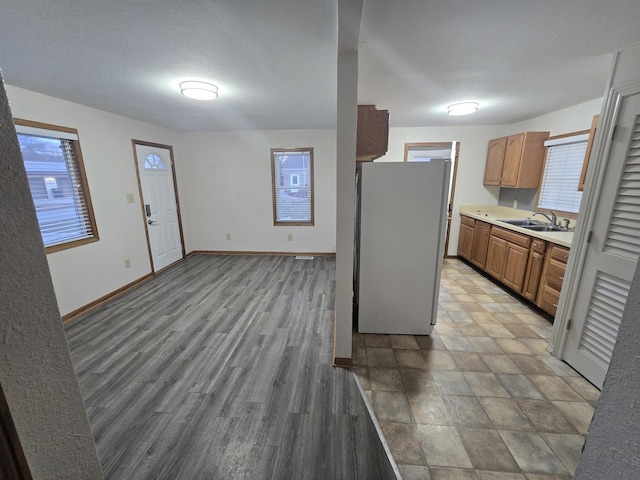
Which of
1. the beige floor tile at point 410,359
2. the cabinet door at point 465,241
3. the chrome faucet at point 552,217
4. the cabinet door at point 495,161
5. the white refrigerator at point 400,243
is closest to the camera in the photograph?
the beige floor tile at point 410,359

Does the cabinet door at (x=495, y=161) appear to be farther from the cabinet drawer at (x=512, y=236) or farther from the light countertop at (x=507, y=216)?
the cabinet drawer at (x=512, y=236)

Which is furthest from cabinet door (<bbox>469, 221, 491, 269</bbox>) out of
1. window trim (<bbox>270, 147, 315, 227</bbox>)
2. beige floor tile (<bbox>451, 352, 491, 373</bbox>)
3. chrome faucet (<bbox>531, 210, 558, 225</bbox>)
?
window trim (<bbox>270, 147, 315, 227</bbox>)

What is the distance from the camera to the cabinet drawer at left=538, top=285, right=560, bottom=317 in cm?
264

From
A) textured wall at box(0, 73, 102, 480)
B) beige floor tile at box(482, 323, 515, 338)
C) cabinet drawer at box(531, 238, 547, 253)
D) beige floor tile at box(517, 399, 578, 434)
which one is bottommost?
beige floor tile at box(517, 399, 578, 434)

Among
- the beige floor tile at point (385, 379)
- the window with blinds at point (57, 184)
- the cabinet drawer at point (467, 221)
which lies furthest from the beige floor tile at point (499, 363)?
the window with blinds at point (57, 184)

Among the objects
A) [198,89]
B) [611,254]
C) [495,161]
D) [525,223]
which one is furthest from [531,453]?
[495,161]

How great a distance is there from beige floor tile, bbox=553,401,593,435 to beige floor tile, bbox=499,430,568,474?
0.99 feet

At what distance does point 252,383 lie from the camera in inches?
76.7

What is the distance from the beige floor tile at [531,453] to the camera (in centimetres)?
136

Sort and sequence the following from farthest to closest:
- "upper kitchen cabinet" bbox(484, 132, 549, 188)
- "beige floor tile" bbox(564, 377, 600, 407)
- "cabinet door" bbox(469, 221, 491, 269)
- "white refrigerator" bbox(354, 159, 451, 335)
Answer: "cabinet door" bbox(469, 221, 491, 269) < "upper kitchen cabinet" bbox(484, 132, 549, 188) < "white refrigerator" bbox(354, 159, 451, 335) < "beige floor tile" bbox(564, 377, 600, 407)

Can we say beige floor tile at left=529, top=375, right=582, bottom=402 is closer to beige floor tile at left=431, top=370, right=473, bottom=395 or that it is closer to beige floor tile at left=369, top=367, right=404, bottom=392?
beige floor tile at left=431, top=370, right=473, bottom=395

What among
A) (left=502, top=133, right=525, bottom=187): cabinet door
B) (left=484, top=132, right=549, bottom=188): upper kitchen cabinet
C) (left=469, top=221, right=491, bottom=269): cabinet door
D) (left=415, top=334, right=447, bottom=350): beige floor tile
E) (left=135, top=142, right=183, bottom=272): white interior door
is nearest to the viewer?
(left=415, top=334, right=447, bottom=350): beige floor tile

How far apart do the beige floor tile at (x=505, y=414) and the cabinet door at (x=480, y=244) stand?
254cm

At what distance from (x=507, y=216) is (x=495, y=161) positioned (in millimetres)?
924
